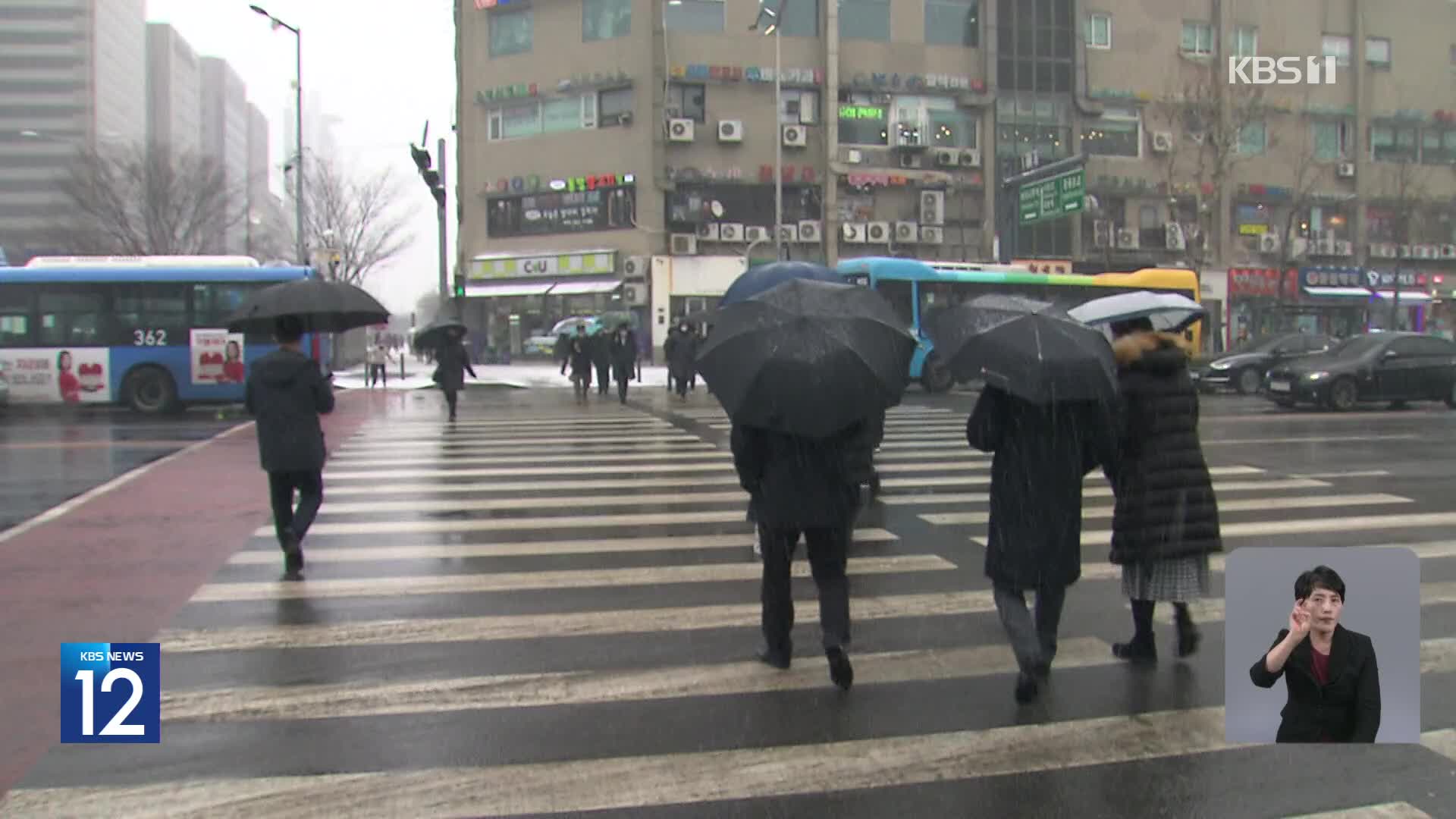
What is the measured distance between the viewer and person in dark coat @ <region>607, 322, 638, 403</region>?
80.9 ft

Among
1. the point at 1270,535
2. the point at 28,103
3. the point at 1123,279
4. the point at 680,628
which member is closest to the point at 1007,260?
the point at 1123,279

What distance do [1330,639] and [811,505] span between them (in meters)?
2.13

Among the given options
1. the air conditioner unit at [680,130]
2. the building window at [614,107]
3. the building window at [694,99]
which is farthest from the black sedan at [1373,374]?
the building window at [614,107]

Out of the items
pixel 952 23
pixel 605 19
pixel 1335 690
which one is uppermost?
pixel 952 23

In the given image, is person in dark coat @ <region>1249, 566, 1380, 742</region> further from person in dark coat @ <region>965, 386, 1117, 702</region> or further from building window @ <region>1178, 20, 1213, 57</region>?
building window @ <region>1178, 20, 1213, 57</region>

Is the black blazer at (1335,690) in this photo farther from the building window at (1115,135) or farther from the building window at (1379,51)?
the building window at (1379,51)

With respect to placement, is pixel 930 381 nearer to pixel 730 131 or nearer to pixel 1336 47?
pixel 730 131

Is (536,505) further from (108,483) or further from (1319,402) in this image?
(1319,402)

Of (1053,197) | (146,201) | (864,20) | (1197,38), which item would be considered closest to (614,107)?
(864,20)

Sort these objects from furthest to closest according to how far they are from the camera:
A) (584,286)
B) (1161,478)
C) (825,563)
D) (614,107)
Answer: (584,286)
(614,107)
(1161,478)
(825,563)

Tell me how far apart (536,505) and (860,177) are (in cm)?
3319

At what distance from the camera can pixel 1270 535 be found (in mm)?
8992

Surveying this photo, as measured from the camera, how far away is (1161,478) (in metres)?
5.36

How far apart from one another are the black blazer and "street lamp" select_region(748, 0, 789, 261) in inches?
1288
